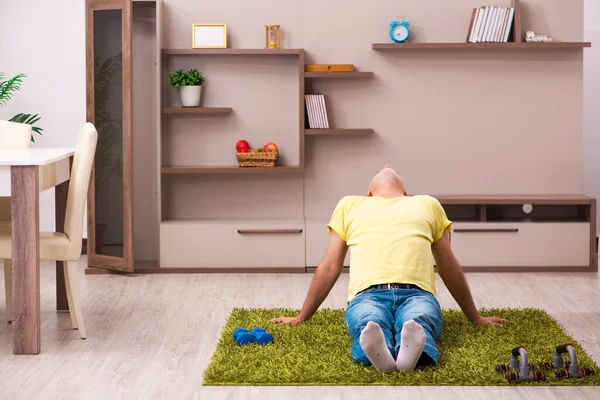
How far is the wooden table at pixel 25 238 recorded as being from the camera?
349cm

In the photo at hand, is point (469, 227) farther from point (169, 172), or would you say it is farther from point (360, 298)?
point (360, 298)

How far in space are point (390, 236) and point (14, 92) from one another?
3.63 m

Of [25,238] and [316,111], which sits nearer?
[25,238]

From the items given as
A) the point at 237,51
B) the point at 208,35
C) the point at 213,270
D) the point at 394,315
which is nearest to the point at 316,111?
the point at 237,51

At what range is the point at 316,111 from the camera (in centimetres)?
568

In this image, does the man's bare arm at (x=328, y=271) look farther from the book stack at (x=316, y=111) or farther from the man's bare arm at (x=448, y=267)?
the book stack at (x=316, y=111)

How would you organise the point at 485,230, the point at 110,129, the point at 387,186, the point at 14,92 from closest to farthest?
the point at 387,186 → the point at 110,129 → the point at 485,230 → the point at 14,92

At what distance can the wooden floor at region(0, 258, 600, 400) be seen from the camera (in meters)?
3.06

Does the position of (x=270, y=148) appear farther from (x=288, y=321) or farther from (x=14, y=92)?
(x=288, y=321)

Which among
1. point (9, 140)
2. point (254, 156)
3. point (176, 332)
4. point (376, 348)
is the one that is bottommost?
point (176, 332)

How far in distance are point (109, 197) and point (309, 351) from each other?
2.42 meters

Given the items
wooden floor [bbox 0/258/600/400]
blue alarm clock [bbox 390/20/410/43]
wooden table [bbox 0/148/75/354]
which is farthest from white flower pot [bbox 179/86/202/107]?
wooden table [bbox 0/148/75/354]

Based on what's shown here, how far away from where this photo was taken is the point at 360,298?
137 inches

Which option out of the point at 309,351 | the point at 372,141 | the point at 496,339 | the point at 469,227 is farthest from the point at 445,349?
the point at 372,141
